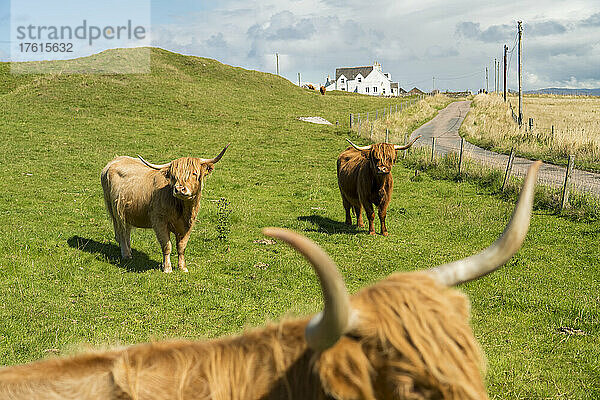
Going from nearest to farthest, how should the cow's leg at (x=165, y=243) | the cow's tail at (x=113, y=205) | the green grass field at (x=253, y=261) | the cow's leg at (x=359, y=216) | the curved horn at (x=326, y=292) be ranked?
the curved horn at (x=326, y=292) < the green grass field at (x=253, y=261) < the cow's leg at (x=165, y=243) < the cow's tail at (x=113, y=205) < the cow's leg at (x=359, y=216)

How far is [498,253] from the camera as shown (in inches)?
83.7

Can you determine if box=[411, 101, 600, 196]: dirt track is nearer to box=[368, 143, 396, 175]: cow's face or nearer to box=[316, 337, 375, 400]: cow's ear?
box=[368, 143, 396, 175]: cow's face

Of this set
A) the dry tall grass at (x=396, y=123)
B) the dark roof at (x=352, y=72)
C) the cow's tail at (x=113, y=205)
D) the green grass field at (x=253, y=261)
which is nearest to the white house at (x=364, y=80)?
the dark roof at (x=352, y=72)

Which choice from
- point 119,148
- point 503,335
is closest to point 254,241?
point 503,335

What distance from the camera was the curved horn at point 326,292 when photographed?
5.50ft

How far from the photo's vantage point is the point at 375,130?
98.0 feet

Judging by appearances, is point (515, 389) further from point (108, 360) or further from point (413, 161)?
point (413, 161)

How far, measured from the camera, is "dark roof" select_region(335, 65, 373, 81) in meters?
118

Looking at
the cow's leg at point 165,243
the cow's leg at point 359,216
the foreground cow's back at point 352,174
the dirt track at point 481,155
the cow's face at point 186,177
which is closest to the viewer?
the cow's face at point 186,177

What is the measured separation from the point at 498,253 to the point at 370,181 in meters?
10.0

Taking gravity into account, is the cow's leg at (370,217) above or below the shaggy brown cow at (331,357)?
below

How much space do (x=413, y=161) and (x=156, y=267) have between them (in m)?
14.3

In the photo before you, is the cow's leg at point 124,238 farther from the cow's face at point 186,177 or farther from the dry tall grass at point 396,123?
the dry tall grass at point 396,123

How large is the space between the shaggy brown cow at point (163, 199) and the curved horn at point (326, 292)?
717 cm
